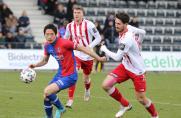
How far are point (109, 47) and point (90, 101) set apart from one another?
46.9ft

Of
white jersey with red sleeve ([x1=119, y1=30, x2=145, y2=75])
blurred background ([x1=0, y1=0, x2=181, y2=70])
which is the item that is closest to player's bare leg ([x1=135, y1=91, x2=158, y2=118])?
white jersey with red sleeve ([x1=119, y1=30, x2=145, y2=75])

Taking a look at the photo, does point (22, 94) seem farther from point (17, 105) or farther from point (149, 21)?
point (149, 21)

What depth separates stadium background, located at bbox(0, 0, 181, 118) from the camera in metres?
15.2

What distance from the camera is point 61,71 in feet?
41.1

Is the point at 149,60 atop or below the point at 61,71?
below

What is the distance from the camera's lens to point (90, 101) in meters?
16.5

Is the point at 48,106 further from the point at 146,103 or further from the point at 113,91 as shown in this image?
the point at 146,103

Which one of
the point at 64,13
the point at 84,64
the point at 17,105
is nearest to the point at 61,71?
the point at 17,105

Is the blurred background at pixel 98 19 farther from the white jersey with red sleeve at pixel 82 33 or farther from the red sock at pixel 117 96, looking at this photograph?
the red sock at pixel 117 96

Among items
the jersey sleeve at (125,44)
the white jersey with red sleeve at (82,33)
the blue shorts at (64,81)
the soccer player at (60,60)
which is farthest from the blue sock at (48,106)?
the white jersey with red sleeve at (82,33)

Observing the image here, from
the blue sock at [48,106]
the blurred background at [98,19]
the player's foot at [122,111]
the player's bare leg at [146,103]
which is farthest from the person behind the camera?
the blurred background at [98,19]

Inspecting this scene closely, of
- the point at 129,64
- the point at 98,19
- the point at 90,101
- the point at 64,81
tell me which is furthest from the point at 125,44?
the point at 98,19

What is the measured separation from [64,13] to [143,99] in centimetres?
1883

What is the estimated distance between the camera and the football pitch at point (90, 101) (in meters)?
13.9
